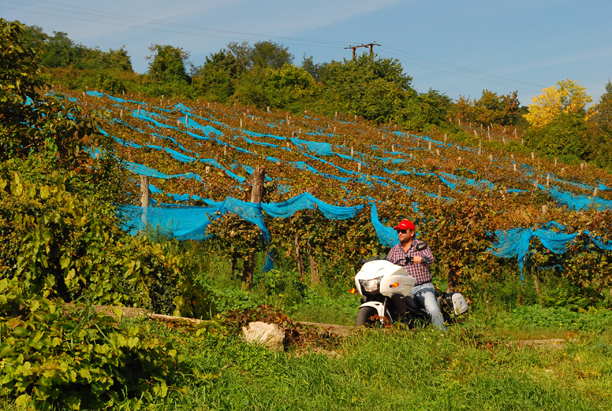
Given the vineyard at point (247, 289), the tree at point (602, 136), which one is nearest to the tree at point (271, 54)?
the tree at point (602, 136)

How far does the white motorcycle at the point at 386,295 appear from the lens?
571cm

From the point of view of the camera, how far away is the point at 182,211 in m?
9.98

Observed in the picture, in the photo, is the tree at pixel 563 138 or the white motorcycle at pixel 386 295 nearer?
the white motorcycle at pixel 386 295

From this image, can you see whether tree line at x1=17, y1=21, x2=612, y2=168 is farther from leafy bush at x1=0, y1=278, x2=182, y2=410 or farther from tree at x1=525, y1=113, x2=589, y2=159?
leafy bush at x1=0, y1=278, x2=182, y2=410

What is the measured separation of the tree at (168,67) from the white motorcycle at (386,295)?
51362mm

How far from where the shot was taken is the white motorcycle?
18.7 ft

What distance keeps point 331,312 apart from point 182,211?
12.0 ft

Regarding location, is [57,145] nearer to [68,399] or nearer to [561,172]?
[68,399]

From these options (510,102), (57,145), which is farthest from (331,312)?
(510,102)

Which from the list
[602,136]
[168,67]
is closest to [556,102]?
[602,136]

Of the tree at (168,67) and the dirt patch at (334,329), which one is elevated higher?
the tree at (168,67)

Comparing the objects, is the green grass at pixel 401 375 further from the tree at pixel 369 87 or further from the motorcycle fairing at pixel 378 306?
the tree at pixel 369 87

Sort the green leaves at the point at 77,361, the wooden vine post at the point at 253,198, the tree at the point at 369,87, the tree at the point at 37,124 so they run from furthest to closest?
the tree at the point at 369,87 → the wooden vine post at the point at 253,198 → the tree at the point at 37,124 → the green leaves at the point at 77,361

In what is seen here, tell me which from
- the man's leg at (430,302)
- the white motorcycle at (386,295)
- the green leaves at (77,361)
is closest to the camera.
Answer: the green leaves at (77,361)
